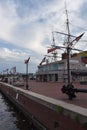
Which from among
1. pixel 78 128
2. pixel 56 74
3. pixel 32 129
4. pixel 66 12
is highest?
pixel 66 12

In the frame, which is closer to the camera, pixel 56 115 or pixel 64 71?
pixel 56 115

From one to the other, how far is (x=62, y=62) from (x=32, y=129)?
56588 mm

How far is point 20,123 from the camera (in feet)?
66.8

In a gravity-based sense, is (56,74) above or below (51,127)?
above

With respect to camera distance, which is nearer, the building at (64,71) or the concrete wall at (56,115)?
the concrete wall at (56,115)

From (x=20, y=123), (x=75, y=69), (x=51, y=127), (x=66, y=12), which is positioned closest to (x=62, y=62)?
(x=75, y=69)

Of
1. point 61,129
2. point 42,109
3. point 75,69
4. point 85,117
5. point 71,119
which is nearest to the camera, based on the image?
point 85,117

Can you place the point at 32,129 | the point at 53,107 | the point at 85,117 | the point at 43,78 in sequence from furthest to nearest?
the point at 43,78, the point at 32,129, the point at 53,107, the point at 85,117

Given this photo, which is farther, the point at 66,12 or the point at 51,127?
the point at 66,12

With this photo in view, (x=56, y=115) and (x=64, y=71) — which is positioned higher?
(x=64, y=71)

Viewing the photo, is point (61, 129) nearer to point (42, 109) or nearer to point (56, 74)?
point (42, 109)

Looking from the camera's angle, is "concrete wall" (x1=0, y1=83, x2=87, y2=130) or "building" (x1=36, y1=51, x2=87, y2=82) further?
"building" (x1=36, y1=51, x2=87, y2=82)

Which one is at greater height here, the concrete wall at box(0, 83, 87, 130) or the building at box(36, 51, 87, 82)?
the building at box(36, 51, 87, 82)

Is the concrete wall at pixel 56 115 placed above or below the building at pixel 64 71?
below
